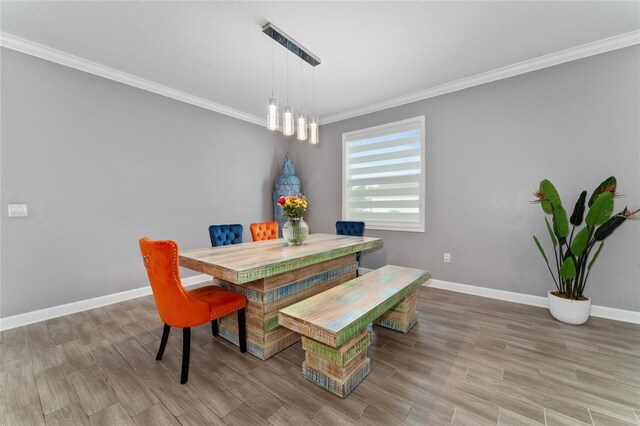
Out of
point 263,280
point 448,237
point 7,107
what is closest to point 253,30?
point 263,280

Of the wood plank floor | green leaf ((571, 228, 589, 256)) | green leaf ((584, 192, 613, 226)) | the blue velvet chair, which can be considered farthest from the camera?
the blue velvet chair

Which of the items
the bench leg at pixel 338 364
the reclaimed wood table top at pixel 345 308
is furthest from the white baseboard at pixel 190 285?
the bench leg at pixel 338 364

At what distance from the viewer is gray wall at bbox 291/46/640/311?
2547mm

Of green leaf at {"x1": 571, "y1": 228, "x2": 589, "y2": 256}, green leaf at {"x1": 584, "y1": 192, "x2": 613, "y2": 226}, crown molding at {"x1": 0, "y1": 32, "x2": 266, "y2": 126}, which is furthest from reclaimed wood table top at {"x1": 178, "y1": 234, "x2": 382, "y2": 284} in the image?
crown molding at {"x1": 0, "y1": 32, "x2": 266, "y2": 126}

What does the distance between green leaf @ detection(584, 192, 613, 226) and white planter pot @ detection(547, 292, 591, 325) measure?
0.79 meters

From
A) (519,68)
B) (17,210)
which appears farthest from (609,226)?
(17,210)

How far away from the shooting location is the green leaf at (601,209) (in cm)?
226

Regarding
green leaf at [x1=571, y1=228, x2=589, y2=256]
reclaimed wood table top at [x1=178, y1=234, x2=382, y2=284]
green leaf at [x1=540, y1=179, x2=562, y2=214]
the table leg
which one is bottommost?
the table leg

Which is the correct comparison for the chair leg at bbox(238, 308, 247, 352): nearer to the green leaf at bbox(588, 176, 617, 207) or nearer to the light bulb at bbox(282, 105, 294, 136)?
the light bulb at bbox(282, 105, 294, 136)

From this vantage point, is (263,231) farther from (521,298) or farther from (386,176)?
(521,298)

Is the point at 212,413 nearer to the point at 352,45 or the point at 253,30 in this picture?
the point at 253,30

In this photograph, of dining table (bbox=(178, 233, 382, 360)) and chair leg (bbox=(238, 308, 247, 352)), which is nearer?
dining table (bbox=(178, 233, 382, 360))

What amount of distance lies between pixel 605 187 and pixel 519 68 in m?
1.61

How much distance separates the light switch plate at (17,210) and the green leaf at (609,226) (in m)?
5.67
